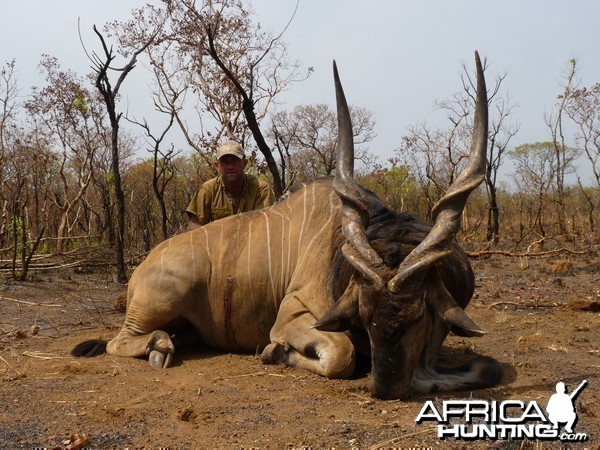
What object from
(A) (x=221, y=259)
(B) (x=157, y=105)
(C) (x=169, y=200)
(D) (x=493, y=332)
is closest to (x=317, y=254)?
(A) (x=221, y=259)

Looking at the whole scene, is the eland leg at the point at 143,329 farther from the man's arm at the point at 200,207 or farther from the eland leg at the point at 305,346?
the man's arm at the point at 200,207

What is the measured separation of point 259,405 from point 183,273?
1585 millimetres

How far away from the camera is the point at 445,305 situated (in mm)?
3172

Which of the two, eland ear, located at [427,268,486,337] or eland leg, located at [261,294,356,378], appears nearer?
eland ear, located at [427,268,486,337]

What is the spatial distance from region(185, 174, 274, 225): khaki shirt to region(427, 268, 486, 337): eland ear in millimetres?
2881

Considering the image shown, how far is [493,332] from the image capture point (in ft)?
15.6

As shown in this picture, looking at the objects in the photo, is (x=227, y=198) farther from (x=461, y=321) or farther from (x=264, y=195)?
(x=461, y=321)

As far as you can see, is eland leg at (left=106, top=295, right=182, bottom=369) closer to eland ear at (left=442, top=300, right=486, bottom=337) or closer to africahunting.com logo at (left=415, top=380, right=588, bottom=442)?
eland ear at (left=442, top=300, right=486, bottom=337)

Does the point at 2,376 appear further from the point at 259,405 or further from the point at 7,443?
the point at 259,405

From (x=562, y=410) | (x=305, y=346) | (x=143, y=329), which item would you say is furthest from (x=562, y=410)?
(x=143, y=329)

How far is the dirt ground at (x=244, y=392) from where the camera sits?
262cm

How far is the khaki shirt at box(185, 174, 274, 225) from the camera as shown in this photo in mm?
5914

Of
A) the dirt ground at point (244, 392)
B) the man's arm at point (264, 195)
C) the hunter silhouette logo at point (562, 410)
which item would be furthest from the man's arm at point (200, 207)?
the hunter silhouette logo at point (562, 410)

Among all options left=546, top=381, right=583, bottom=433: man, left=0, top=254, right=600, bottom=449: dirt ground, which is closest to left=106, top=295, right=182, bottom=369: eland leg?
left=0, top=254, right=600, bottom=449: dirt ground
